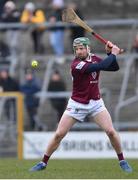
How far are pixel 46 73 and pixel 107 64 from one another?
10.6 m

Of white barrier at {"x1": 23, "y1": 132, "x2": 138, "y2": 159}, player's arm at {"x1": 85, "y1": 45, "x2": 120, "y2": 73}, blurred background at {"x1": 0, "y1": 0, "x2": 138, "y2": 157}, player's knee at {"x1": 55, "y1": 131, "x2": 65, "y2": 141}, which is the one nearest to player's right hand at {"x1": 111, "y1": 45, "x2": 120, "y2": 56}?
player's arm at {"x1": 85, "y1": 45, "x2": 120, "y2": 73}

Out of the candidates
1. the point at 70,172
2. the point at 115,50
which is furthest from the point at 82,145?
the point at 115,50

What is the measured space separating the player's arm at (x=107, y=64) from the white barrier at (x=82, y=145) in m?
7.78

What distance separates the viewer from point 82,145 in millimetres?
20656

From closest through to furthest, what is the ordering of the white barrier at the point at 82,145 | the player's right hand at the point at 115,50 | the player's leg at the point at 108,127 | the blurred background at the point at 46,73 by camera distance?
the player's right hand at the point at 115,50, the player's leg at the point at 108,127, the white barrier at the point at 82,145, the blurred background at the point at 46,73

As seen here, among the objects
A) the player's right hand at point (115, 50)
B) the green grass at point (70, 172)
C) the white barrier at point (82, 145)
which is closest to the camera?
the green grass at point (70, 172)

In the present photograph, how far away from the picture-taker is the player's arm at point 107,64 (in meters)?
12.7

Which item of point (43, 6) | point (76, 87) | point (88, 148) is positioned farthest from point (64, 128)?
point (43, 6)

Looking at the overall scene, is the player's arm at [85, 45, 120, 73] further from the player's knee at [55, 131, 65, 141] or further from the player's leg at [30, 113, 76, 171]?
the player's knee at [55, 131, 65, 141]

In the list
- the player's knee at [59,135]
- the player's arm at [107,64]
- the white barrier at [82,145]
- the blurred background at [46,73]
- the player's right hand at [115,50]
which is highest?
the player's right hand at [115,50]

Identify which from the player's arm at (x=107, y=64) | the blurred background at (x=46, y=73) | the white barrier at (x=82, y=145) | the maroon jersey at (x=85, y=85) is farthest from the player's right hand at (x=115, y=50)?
the blurred background at (x=46, y=73)

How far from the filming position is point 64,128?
1315 cm

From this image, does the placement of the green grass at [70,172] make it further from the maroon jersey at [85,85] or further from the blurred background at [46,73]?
the blurred background at [46,73]

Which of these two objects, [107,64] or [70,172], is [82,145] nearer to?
[70,172]
